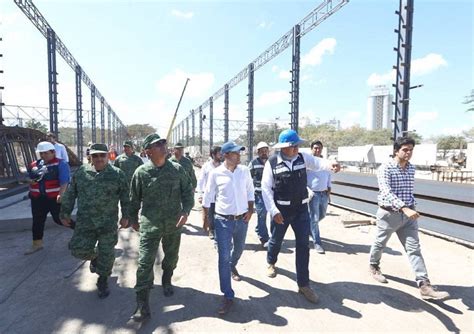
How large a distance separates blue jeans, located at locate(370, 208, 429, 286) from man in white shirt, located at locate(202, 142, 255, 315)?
1709 mm

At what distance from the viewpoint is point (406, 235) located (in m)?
3.47

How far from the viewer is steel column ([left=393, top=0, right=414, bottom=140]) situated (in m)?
7.21

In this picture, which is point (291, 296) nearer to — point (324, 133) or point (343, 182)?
point (343, 182)

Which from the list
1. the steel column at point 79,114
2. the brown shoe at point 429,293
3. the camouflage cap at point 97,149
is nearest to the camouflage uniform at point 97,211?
the camouflage cap at point 97,149

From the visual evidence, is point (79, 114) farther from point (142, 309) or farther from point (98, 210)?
point (142, 309)

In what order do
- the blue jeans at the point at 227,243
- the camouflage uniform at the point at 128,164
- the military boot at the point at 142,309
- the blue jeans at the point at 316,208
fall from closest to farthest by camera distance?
the military boot at the point at 142,309
the blue jeans at the point at 227,243
the blue jeans at the point at 316,208
the camouflage uniform at the point at 128,164

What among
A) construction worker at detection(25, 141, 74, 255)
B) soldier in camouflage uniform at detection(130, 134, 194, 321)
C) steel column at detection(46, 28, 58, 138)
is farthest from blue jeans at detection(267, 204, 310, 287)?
steel column at detection(46, 28, 58, 138)

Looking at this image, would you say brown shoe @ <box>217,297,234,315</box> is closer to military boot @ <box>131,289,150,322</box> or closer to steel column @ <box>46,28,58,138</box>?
military boot @ <box>131,289,150,322</box>

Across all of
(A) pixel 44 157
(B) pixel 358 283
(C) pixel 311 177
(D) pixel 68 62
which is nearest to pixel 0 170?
(A) pixel 44 157

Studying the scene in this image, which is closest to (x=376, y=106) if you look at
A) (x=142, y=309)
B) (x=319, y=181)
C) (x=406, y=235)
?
(x=319, y=181)

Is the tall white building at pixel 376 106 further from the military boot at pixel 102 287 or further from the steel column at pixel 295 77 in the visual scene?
the military boot at pixel 102 287

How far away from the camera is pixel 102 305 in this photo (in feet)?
10.4

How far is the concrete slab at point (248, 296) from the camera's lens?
282 cm

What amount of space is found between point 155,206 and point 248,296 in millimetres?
1556
